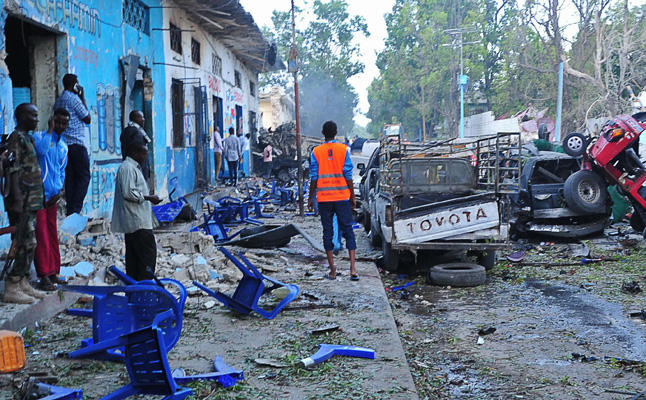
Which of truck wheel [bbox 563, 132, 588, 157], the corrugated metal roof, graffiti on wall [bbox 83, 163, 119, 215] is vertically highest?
the corrugated metal roof

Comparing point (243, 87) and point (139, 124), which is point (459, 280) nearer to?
point (139, 124)

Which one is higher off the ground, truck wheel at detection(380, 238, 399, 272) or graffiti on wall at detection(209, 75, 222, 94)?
graffiti on wall at detection(209, 75, 222, 94)

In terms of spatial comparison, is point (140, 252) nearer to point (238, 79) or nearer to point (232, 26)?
point (232, 26)

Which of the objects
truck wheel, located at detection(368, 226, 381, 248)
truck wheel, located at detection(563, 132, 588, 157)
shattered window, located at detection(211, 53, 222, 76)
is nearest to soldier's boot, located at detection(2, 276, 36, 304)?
truck wheel, located at detection(368, 226, 381, 248)

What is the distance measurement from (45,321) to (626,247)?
8.74 metres

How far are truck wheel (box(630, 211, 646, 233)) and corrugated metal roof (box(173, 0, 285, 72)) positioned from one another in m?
10.1

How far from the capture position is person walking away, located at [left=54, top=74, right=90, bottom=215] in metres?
7.36

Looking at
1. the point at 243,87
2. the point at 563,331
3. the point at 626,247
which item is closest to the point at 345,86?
the point at 243,87

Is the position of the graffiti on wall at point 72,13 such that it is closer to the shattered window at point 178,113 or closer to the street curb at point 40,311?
the street curb at point 40,311

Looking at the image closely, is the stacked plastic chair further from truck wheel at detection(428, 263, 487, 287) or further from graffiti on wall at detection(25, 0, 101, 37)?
graffiti on wall at detection(25, 0, 101, 37)

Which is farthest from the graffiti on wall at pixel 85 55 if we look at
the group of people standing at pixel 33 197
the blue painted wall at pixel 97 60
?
the group of people standing at pixel 33 197

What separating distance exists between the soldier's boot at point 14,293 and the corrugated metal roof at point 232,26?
36.0 feet

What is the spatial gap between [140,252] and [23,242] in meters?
0.94

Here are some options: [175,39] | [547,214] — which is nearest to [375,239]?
[547,214]
